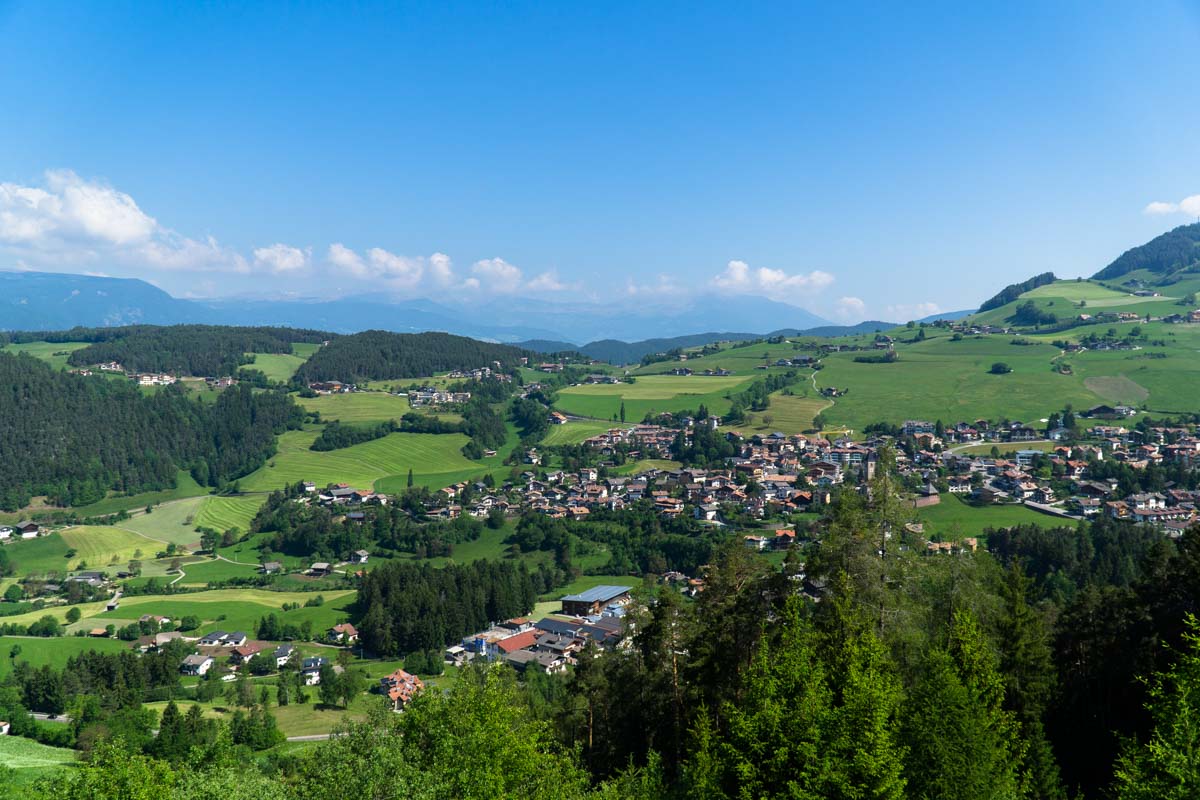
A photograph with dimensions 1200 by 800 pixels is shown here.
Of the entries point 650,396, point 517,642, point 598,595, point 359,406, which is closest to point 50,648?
point 517,642

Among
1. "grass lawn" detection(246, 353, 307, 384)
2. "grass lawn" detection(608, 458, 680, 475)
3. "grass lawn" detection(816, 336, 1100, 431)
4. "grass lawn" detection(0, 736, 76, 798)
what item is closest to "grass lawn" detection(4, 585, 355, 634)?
"grass lawn" detection(0, 736, 76, 798)

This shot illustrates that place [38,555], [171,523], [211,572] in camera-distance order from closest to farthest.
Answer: [211,572]
[38,555]
[171,523]

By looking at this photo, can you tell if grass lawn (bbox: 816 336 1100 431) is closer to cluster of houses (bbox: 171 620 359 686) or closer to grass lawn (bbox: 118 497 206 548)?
cluster of houses (bbox: 171 620 359 686)

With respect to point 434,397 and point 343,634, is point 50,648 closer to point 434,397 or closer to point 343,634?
→ point 343,634

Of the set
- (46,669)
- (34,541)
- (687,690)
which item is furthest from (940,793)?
(34,541)

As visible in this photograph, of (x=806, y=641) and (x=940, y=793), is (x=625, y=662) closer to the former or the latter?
(x=806, y=641)

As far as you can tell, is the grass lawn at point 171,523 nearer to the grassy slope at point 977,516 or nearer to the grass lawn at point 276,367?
the grass lawn at point 276,367
